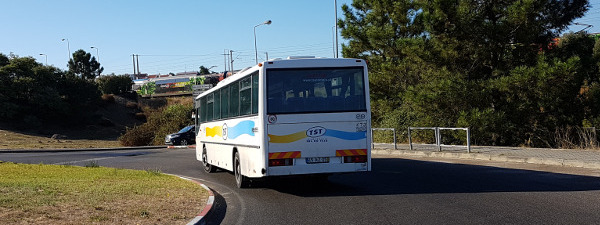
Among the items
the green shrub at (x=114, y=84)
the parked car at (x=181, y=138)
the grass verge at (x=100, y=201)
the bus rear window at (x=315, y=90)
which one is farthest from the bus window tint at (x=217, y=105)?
the green shrub at (x=114, y=84)

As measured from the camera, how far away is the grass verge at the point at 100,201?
8211 mm

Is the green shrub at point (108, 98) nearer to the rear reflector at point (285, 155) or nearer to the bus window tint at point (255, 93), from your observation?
the bus window tint at point (255, 93)

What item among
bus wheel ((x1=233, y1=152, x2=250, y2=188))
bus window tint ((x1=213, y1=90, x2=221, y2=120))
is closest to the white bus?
bus wheel ((x1=233, y1=152, x2=250, y2=188))

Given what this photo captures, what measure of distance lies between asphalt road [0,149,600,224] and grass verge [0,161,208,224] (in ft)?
2.36

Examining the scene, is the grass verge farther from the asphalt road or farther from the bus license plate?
the bus license plate

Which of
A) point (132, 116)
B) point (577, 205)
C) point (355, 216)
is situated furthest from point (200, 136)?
point (132, 116)

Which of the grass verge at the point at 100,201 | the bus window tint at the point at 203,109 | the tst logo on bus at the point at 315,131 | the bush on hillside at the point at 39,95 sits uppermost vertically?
the bush on hillside at the point at 39,95

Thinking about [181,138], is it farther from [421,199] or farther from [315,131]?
[421,199]

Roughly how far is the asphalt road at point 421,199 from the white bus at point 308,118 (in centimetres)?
65

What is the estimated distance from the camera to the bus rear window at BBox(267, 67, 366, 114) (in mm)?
11414

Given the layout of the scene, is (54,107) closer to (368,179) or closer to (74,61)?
(74,61)

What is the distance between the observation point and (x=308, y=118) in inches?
451

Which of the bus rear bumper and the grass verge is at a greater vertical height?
the bus rear bumper

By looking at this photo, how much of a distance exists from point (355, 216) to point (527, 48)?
62.5ft
